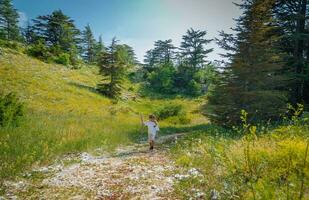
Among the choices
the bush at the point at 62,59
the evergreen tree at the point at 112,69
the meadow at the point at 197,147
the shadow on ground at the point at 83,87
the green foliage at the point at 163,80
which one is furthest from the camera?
the green foliage at the point at 163,80

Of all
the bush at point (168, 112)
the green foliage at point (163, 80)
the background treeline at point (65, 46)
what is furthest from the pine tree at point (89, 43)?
the bush at point (168, 112)

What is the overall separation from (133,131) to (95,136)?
15.3ft

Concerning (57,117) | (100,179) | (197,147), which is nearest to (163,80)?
(57,117)

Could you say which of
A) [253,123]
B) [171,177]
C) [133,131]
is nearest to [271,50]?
[253,123]

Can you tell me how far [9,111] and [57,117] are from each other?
19.8ft

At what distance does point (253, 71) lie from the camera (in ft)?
53.2

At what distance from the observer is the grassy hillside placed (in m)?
10.7

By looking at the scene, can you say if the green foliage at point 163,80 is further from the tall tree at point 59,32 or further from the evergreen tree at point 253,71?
the evergreen tree at point 253,71

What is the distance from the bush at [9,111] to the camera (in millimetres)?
13758

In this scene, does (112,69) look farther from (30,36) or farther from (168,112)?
(30,36)

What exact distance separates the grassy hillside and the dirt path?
899 millimetres

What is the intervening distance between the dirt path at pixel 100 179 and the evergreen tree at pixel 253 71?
7041 mm

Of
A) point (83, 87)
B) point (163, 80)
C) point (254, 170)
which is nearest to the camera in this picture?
point (254, 170)

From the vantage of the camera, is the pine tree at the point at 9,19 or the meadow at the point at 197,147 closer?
the meadow at the point at 197,147
